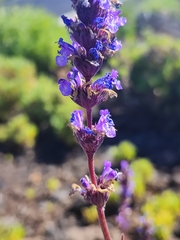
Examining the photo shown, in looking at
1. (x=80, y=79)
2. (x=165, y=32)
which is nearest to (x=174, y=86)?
(x=165, y=32)

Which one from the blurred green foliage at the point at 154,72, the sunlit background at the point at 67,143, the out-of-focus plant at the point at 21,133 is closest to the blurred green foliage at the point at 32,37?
the sunlit background at the point at 67,143

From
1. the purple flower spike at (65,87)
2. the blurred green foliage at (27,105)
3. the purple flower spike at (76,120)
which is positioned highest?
the blurred green foliage at (27,105)

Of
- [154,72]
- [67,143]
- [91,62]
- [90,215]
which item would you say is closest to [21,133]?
[67,143]

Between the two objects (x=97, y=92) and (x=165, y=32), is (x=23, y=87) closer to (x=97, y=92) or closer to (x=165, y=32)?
(x=165, y=32)

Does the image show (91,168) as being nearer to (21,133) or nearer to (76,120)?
(76,120)

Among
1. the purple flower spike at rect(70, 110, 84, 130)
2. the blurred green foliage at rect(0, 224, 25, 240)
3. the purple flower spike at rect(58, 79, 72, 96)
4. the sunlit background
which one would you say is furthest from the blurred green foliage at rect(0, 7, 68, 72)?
the purple flower spike at rect(58, 79, 72, 96)

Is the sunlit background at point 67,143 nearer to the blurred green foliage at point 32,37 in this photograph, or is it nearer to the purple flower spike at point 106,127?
the blurred green foliage at point 32,37

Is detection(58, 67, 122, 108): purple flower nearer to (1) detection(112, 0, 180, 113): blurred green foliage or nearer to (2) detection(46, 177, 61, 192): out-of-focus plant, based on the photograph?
(2) detection(46, 177, 61, 192): out-of-focus plant
